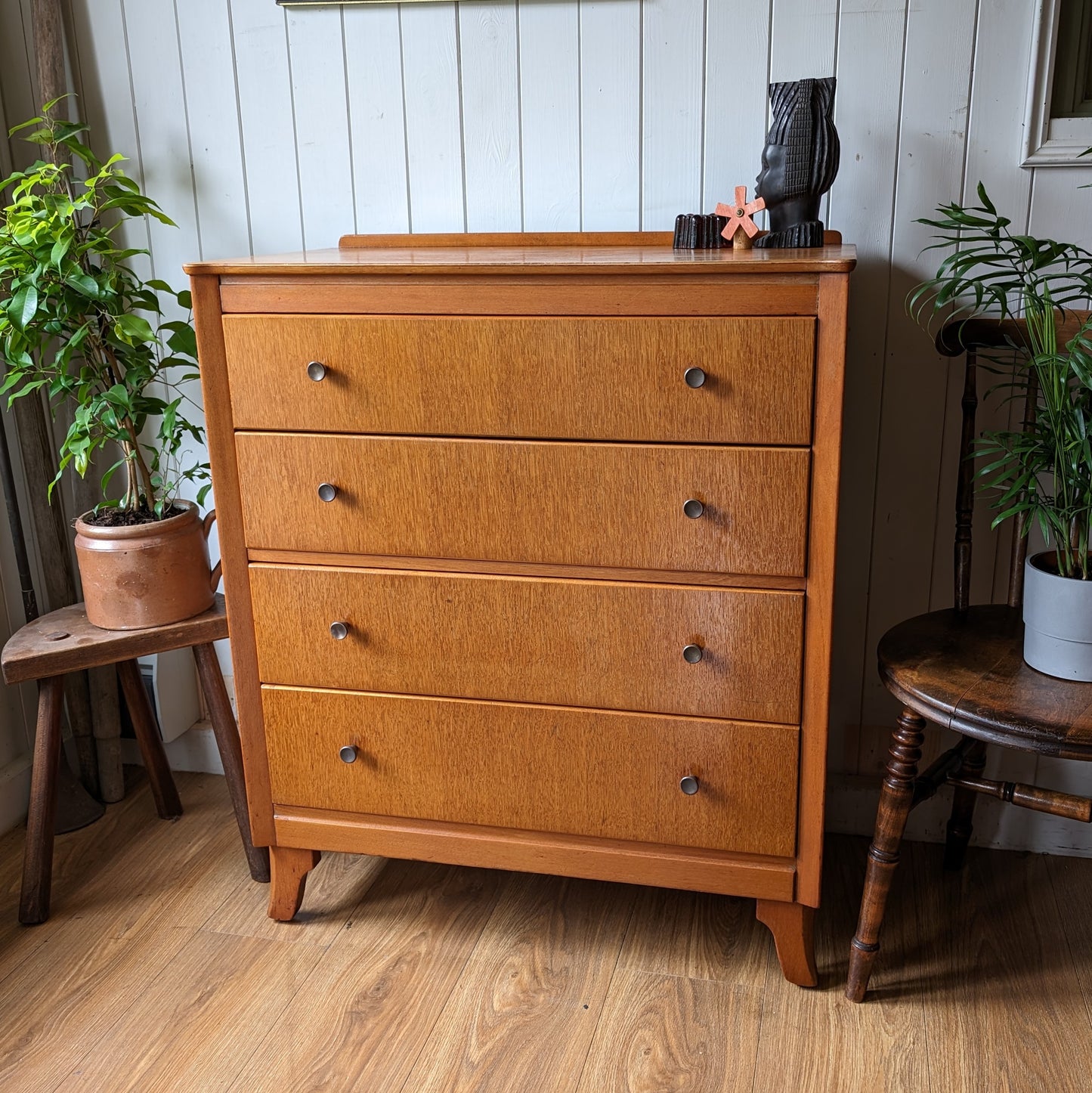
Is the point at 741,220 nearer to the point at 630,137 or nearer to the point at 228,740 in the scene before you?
the point at 630,137

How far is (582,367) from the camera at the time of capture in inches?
54.9

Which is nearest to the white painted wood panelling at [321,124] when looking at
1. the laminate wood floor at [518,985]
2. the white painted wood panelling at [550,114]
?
the white painted wood panelling at [550,114]

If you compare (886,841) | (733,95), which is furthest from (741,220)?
(886,841)

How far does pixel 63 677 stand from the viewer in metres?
1.79

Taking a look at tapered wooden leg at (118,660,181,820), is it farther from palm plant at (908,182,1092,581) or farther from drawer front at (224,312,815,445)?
palm plant at (908,182,1092,581)

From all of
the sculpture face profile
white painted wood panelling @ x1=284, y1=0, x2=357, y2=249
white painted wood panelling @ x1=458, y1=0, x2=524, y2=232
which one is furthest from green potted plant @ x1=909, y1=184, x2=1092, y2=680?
white painted wood panelling @ x1=284, y1=0, x2=357, y2=249

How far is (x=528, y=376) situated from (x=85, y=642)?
0.88 m

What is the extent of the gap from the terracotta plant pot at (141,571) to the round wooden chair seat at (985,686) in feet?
3.64

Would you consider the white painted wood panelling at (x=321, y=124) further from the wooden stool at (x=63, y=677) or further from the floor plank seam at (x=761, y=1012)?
the floor plank seam at (x=761, y=1012)

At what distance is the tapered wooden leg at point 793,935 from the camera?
1566mm

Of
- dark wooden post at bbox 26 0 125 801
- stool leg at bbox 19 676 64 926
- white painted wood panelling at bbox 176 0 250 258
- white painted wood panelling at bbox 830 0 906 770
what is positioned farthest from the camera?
dark wooden post at bbox 26 0 125 801

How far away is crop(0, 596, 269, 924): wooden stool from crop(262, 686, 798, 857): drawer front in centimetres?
22

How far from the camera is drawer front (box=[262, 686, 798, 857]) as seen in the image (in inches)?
59.4

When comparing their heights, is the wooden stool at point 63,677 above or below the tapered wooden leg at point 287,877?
above
